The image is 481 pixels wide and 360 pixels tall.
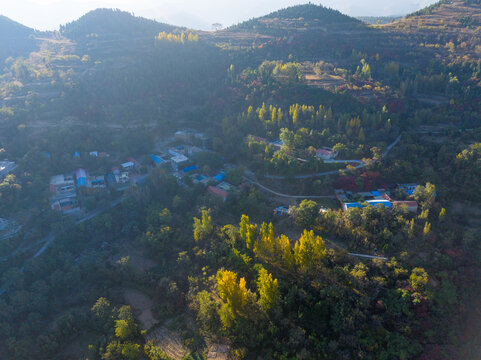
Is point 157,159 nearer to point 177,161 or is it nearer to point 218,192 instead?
point 177,161

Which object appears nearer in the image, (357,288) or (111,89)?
(357,288)

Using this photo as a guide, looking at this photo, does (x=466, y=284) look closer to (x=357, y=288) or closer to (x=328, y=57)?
(x=357, y=288)

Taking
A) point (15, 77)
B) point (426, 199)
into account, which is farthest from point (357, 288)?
point (15, 77)

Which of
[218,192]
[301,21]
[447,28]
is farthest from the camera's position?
[301,21]

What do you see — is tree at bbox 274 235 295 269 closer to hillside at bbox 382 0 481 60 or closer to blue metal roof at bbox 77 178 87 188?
blue metal roof at bbox 77 178 87 188

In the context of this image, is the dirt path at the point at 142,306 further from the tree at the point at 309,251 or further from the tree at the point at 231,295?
the tree at the point at 309,251

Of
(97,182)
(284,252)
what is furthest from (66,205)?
(284,252)
